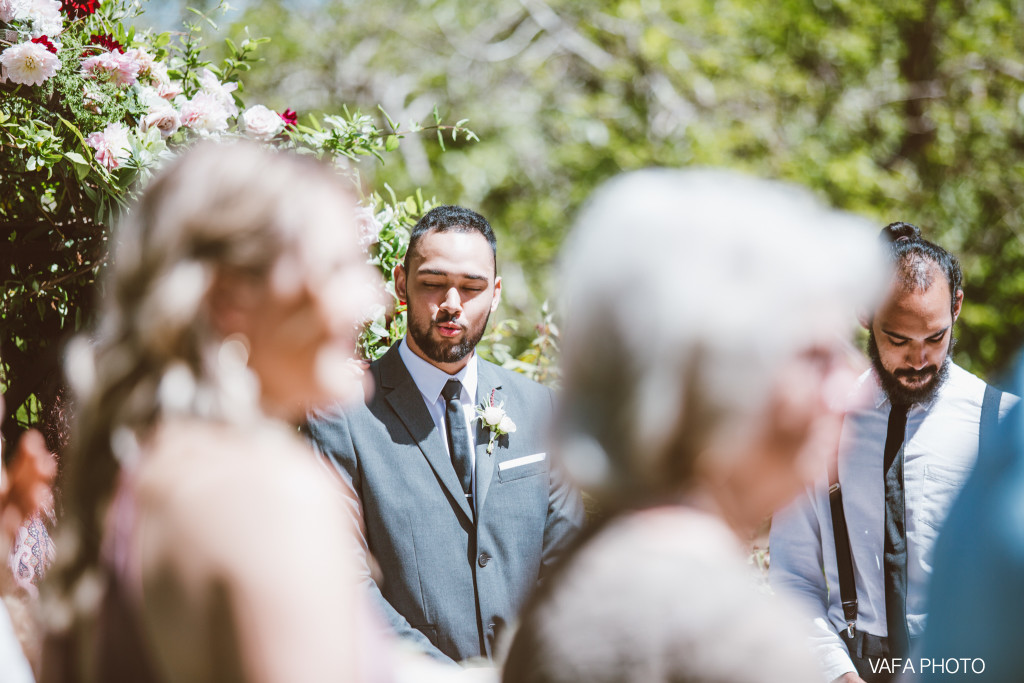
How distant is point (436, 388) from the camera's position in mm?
2969

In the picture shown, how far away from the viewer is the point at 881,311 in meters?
2.85

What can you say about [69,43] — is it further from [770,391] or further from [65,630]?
[770,391]

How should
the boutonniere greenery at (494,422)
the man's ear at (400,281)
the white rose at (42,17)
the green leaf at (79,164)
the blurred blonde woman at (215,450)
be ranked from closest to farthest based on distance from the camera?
the blurred blonde woman at (215,450), the green leaf at (79,164), the white rose at (42,17), the boutonniere greenery at (494,422), the man's ear at (400,281)

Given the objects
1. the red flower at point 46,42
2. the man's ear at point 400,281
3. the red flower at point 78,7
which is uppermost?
the red flower at point 78,7

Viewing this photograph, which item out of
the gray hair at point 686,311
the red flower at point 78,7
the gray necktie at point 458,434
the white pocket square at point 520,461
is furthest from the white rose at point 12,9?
the gray hair at point 686,311

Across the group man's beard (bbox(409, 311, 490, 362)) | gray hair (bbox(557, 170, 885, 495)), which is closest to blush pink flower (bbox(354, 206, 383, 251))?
man's beard (bbox(409, 311, 490, 362))

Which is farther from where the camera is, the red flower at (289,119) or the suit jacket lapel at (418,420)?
the red flower at (289,119)

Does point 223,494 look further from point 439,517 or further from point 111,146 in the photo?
point 111,146

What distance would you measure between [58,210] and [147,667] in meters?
2.28

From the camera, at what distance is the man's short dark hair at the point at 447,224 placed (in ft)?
10.2

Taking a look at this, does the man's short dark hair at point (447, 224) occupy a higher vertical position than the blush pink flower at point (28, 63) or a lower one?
lower

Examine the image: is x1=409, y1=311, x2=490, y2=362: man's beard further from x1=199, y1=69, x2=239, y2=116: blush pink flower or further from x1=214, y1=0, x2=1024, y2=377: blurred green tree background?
x1=214, y1=0, x2=1024, y2=377: blurred green tree background

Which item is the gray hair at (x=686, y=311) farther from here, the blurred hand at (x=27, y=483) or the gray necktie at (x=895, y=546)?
the blurred hand at (x=27, y=483)

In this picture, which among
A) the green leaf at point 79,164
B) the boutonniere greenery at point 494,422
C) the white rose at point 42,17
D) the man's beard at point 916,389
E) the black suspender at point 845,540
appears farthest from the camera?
the boutonniere greenery at point 494,422
